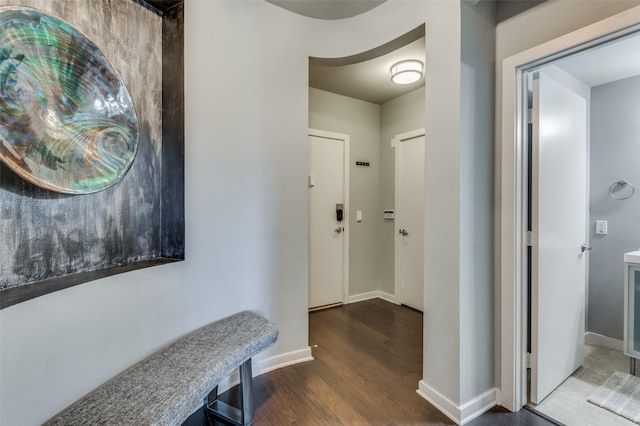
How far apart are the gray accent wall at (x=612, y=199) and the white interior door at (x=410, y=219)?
4.94ft

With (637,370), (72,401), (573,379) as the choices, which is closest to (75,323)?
(72,401)

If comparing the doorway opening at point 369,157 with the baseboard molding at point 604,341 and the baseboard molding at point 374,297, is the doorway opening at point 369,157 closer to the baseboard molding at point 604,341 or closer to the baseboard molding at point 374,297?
the baseboard molding at point 374,297

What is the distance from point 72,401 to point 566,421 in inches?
99.3

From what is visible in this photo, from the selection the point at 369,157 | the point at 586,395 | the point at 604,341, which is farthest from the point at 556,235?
the point at 369,157

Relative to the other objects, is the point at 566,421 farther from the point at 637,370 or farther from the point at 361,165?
the point at 361,165

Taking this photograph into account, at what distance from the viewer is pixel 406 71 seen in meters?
2.75

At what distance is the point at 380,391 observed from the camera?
186 cm

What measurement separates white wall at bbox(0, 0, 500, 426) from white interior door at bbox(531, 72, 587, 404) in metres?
0.45

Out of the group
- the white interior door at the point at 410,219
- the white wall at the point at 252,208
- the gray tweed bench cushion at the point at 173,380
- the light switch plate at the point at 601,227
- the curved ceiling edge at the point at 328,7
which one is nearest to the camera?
the gray tweed bench cushion at the point at 173,380

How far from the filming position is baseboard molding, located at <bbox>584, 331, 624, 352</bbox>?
2.44 meters

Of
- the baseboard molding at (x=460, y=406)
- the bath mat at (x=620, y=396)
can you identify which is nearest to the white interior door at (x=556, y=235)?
the bath mat at (x=620, y=396)

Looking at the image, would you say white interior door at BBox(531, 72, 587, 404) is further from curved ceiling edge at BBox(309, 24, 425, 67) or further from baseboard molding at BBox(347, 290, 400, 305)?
baseboard molding at BBox(347, 290, 400, 305)

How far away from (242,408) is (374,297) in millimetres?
2586

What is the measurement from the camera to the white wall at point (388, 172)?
3492mm
